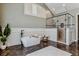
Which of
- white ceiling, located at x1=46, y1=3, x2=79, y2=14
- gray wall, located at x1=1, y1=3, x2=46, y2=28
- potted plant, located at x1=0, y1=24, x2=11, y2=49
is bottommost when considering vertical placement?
potted plant, located at x1=0, y1=24, x2=11, y2=49

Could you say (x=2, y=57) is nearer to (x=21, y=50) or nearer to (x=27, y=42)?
(x=21, y=50)

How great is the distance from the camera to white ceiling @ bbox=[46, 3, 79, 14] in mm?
1932

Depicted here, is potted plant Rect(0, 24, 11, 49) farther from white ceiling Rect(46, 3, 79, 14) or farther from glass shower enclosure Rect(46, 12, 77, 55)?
white ceiling Rect(46, 3, 79, 14)

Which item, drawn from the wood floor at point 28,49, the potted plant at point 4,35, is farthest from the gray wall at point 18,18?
the wood floor at point 28,49

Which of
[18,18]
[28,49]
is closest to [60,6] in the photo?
[18,18]

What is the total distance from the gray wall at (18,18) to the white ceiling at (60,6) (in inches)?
12.8

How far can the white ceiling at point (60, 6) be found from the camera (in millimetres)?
1932

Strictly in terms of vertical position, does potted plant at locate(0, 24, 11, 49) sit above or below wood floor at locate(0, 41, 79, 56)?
above

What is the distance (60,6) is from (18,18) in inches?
36.2

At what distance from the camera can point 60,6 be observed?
1972 mm

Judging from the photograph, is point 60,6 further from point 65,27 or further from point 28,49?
point 28,49

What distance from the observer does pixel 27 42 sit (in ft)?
6.77

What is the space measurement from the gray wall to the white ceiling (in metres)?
0.32

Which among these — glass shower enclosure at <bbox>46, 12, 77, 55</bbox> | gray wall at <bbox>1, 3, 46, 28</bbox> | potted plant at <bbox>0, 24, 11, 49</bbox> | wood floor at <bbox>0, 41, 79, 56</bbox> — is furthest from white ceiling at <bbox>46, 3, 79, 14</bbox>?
potted plant at <bbox>0, 24, 11, 49</bbox>
